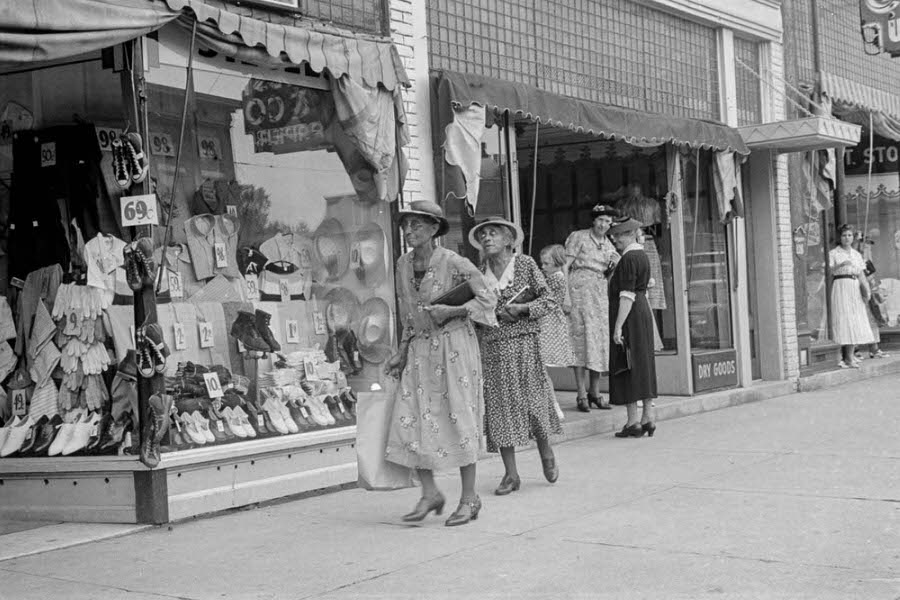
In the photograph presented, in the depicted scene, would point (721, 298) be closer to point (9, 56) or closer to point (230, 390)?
point (230, 390)

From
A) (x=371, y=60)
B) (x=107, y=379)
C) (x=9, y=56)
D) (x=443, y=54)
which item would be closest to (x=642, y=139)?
(x=443, y=54)

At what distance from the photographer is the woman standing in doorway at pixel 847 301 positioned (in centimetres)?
1593

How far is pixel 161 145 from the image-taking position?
7539 millimetres

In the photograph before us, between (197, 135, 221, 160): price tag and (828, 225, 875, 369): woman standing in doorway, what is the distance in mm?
10351

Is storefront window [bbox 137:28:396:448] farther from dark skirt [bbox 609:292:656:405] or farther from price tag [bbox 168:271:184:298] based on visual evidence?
dark skirt [bbox 609:292:656:405]

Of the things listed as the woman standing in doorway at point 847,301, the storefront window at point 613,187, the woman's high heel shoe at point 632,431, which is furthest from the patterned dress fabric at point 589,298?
the woman standing in doorway at point 847,301

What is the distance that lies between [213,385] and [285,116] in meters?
2.00

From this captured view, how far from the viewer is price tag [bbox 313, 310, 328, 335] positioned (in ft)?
29.0

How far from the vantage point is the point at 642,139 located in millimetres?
11516

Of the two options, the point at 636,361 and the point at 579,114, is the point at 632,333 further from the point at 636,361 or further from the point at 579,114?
the point at 579,114

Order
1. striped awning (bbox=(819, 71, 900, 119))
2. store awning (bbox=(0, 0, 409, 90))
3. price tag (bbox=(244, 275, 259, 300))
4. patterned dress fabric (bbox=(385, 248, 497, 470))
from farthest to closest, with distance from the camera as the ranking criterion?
striped awning (bbox=(819, 71, 900, 119)) → price tag (bbox=(244, 275, 259, 300)) → patterned dress fabric (bbox=(385, 248, 497, 470)) → store awning (bbox=(0, 0, 409, 90))

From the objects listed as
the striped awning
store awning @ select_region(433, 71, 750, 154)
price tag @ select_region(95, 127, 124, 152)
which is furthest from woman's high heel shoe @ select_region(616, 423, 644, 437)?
the striped awning

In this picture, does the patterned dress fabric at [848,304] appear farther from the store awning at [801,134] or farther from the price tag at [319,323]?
the price tag at [319,323]

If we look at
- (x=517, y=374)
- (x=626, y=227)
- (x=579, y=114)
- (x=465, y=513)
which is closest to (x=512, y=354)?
(x=517, y=374)
